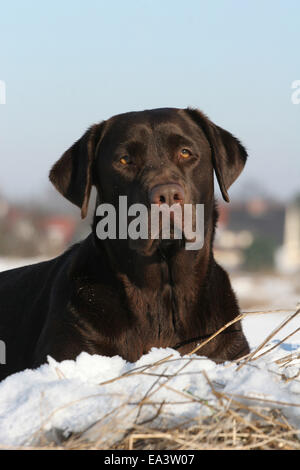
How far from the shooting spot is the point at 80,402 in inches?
101

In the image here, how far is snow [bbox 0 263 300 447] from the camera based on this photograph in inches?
99.3

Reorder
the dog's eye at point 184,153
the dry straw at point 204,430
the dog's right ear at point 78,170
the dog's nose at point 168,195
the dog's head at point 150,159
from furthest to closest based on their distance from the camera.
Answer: the dog's right ear at point 78,170 → the dog's eye at point 184,153 → the dog's head at point 150,159 → the dog's nose at point 168,195 → the dry straw at point 204,430

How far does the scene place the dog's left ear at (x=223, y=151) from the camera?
446 cm

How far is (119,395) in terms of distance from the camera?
2572 mm

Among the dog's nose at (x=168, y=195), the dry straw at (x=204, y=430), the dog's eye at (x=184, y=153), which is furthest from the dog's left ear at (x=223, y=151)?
the dry straw at (x=204, y=430)

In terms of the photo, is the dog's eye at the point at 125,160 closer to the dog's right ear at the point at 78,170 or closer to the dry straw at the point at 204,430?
the dog's right ear at the point at 78,170

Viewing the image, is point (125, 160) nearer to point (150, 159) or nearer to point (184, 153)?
point (150, 159)

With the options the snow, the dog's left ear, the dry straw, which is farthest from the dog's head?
the dry straw

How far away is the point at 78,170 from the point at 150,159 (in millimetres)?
612

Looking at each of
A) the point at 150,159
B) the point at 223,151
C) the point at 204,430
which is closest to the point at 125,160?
the point at 150,159

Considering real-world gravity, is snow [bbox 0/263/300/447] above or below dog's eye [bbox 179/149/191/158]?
below

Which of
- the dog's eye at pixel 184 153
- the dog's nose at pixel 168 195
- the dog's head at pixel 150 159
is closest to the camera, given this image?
the dog's nose at pixel 168 195

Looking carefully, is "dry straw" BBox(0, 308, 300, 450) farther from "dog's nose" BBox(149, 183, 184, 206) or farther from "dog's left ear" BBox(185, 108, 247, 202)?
"dog's left ear" BBox(185, 108, 247, 202)

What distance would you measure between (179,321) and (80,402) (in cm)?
169
